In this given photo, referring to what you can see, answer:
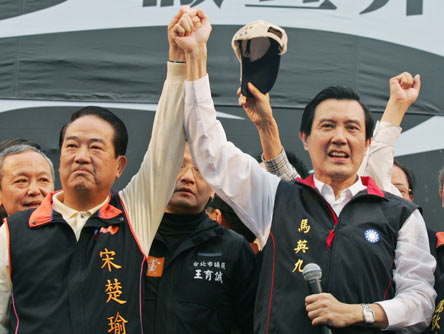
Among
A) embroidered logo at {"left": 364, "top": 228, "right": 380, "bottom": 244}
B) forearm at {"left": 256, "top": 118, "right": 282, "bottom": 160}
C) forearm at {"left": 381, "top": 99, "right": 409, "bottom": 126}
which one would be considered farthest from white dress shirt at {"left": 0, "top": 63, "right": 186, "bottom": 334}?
forearm at {"left": 381, "top": 99, "right": 409, "bottom": 126}

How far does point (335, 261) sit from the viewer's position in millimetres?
2150

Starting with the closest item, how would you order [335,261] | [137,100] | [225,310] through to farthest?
[335,261]
[225,310]
[137,100]

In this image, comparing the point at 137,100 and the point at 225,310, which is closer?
the point at 225,310

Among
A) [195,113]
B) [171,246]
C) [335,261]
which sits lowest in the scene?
[335,261]

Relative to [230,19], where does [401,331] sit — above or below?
below

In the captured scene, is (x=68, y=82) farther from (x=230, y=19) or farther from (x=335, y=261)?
(x=335, y=261)

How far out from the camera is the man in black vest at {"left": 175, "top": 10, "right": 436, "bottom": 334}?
2113 millimetres

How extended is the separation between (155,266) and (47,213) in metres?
0.49

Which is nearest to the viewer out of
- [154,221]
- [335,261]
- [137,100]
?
[335,261]

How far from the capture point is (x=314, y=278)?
6.66 feet

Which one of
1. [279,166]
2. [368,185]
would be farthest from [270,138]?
[368,185]

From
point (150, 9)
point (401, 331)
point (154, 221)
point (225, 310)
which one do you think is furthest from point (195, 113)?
point (150, 9)

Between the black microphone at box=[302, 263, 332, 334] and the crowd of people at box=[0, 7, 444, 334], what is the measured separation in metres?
0.01

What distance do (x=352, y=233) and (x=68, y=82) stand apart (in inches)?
91.4
